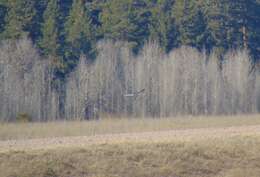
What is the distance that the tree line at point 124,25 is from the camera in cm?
5116

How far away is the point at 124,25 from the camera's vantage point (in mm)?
53219

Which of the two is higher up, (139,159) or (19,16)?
(19,16)

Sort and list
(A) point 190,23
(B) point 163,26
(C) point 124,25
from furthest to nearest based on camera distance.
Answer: (A) point 190,23 < (B) point 163,26 < (C) point 124,25

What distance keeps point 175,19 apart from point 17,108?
15984 mm

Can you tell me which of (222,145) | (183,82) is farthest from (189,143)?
(183,82)

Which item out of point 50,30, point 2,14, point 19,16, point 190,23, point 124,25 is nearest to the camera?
point 50,30

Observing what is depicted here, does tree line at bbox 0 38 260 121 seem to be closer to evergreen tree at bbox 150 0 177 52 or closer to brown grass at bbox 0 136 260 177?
evergreen tree at bbox 150 0 177 52

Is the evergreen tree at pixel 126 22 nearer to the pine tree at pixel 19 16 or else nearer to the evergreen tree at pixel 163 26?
the evergreen tree at pixel 163 26

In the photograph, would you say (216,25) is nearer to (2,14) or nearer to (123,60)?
(123,60)

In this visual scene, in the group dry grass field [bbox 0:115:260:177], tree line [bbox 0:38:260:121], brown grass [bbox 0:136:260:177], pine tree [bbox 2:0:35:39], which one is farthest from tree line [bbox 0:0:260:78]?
brown grass [bbox 0:136:260:177]

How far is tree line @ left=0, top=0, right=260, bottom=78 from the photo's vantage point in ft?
168

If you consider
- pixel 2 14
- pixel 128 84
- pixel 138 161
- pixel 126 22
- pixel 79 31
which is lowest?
pixel 138 161

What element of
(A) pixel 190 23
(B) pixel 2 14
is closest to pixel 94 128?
(B) pixel 2 14

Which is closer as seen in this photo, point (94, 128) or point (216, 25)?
point (94, 128)
